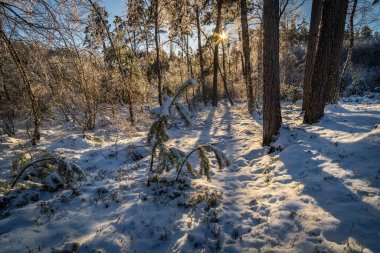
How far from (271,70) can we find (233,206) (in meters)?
4.22

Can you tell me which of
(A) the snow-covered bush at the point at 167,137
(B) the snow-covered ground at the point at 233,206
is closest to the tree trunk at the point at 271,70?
(B) the snow-covered ground at the point at 233,206

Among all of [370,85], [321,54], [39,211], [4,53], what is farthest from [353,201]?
[370,85]

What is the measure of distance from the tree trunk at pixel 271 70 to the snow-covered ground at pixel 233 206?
1.81ft

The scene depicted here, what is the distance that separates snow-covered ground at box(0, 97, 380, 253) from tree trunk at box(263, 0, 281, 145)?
553mm

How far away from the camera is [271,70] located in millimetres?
6480

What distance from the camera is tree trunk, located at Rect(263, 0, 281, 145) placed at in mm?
6285

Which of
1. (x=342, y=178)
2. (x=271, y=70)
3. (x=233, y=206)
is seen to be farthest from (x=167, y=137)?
(x=271, y=70)

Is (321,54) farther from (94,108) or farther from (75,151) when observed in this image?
(94,108)

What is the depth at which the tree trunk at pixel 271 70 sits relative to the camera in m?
6.29

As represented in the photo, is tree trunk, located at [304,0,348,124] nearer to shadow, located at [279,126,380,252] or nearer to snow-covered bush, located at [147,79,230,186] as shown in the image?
shadow, located at [279,126,380,252]

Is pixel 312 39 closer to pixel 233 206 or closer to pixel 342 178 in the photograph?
pixel 342 178

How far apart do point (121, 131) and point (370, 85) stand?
24.3 meters

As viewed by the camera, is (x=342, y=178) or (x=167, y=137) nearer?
(x=342, y=178)

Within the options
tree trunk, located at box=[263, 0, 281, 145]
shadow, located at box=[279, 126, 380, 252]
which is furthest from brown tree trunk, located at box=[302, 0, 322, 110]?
shadow, located at box=[279, 126, 380, 252]
